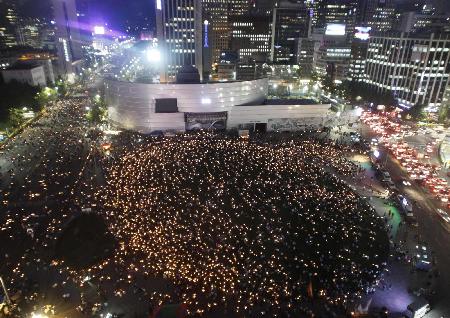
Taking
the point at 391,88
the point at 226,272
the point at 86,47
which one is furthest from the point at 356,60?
the point at 86,47

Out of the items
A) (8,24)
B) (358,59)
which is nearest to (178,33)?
(358,59)

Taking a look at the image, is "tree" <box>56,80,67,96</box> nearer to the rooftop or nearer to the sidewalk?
the rooftop

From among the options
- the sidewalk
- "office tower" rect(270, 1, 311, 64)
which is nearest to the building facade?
the sidewalk

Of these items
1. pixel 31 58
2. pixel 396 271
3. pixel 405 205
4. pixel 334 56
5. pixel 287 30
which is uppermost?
pixel 287 30

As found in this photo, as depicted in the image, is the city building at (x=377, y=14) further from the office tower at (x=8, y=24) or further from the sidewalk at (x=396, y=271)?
the office tower at (x=8, y=24)

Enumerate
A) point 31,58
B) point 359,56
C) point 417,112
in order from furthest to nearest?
point 359,56 → point 31,58 → point 417,112

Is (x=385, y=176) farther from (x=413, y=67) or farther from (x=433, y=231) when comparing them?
(x=413, y=67)

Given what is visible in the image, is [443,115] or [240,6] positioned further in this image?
[240,6]
